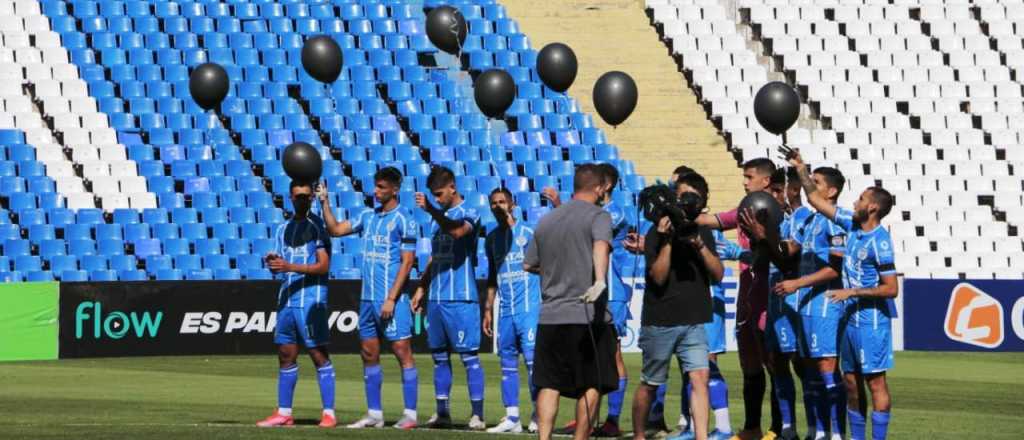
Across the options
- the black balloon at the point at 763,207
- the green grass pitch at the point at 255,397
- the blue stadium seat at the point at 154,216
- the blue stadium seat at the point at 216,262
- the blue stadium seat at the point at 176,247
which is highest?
the blue stadium seat at the point at 154,216

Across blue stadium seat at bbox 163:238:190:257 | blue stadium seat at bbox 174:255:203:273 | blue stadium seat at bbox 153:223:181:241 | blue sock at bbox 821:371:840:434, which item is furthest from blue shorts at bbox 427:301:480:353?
blue stadium seat at bbox 153:223:181:241

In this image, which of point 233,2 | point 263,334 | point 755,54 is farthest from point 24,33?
point 755,54

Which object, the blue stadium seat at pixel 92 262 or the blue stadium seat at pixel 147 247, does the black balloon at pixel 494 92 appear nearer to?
the blue stadium seat at pixel 92 262

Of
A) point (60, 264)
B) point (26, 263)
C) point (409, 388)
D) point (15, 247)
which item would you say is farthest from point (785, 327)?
point (15, 247)

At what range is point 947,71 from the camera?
111 feet

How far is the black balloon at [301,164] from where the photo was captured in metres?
14.4

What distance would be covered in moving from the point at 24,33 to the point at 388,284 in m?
17.2

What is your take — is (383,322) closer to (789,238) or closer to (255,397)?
(789,238)

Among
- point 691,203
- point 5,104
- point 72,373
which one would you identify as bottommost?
point 72,373

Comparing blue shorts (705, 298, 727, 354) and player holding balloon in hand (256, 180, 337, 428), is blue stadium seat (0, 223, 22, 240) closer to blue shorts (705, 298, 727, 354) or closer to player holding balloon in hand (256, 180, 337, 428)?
player holding balloon in hand (256, 180, 337, 428)

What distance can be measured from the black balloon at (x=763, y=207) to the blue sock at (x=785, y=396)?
1.34 meters

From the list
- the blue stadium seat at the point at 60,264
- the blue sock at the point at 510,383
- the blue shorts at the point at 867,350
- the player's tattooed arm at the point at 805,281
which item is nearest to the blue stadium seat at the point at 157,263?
the blue stadium seat at the point at 60,264

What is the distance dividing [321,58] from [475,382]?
3.64m

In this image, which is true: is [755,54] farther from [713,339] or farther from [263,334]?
[713,339]
